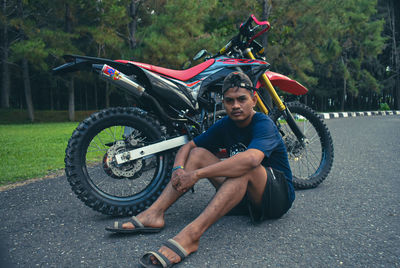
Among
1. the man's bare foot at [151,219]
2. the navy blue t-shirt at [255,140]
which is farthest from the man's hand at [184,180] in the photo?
the navy blue t-shirt at [255,140]

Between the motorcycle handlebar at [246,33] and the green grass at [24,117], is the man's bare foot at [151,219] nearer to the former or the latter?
the motorcycle handlebar at [246,33]

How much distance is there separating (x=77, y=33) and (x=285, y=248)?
782 inches

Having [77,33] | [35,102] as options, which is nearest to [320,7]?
[77,33]

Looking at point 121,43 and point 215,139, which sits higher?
point 121,43

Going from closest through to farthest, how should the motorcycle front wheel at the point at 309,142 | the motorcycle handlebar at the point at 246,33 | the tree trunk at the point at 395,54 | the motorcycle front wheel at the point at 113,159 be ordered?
the motorcycle front wheel at the point at 113,159 → the motorcycle handlebar at the point at 246,33 → the motorcycle front wheel at the point at 309,142 → the tree trunk at the point at 395,54

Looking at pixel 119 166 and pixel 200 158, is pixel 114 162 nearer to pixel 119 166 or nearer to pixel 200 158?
pixel 119 166

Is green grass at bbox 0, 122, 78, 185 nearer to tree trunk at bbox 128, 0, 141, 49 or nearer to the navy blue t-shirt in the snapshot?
the navy blue t-shirt

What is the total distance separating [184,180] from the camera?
2123mm

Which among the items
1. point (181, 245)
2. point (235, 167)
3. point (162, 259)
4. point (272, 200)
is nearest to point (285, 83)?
point (272, 200)

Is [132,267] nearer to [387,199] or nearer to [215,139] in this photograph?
[215,139]

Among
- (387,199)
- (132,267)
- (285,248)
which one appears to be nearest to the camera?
(132,267)

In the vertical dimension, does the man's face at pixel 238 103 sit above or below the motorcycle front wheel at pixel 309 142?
above

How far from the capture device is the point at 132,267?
1849 mm

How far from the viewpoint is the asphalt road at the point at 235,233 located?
6.31 feet
